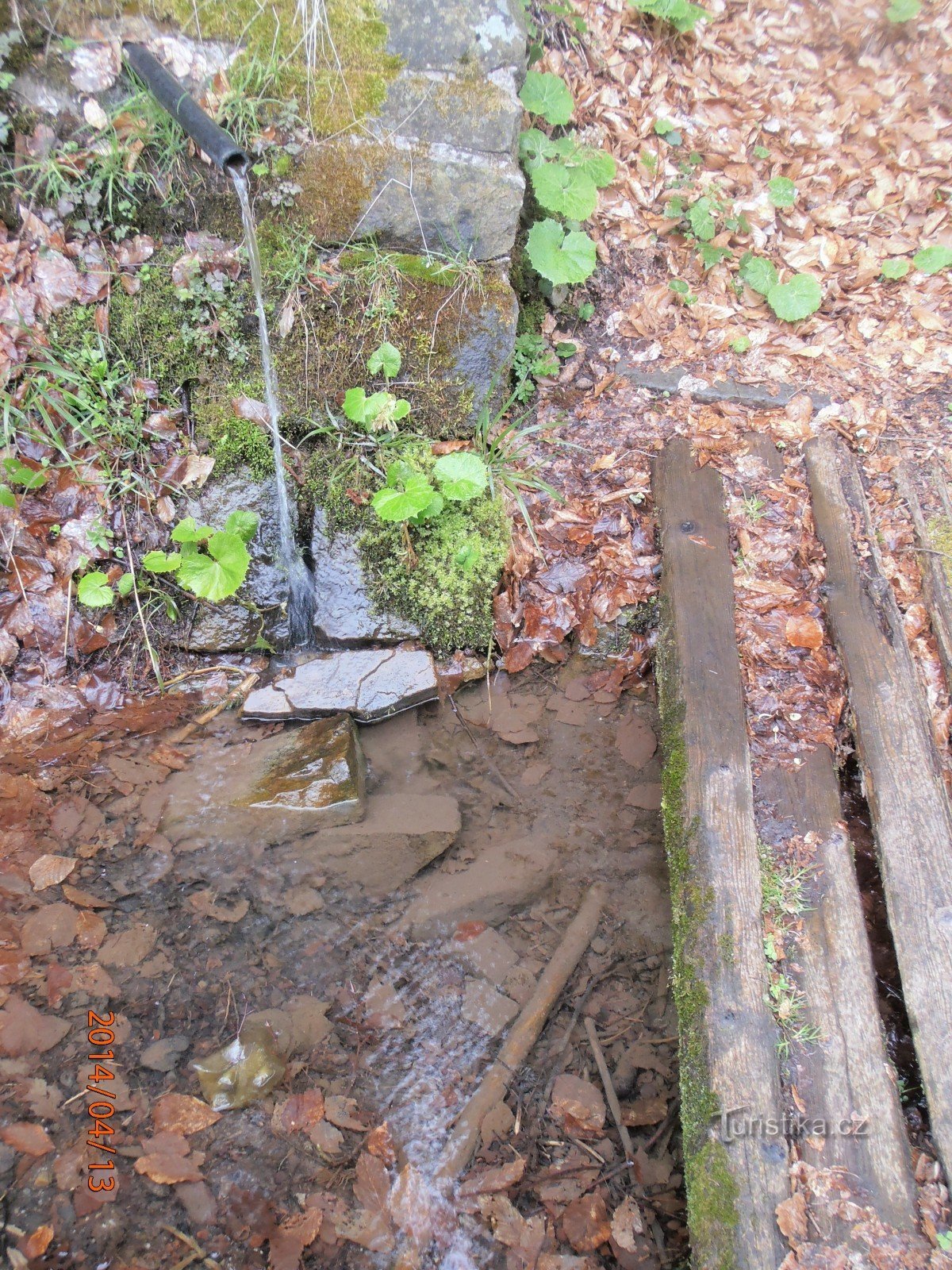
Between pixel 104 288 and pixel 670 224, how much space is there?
284cm

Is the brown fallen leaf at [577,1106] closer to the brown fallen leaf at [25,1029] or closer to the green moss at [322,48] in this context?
the brown fallen leaf at [25,1029]

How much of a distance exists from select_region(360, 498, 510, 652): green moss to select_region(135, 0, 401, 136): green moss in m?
1.81

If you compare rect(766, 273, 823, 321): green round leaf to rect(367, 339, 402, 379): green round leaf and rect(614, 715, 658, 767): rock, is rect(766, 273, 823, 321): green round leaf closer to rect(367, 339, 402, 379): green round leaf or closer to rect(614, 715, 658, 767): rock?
rect(367, 339, 402, 379): green round leaf

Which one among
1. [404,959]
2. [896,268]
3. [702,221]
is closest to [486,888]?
[404,959]

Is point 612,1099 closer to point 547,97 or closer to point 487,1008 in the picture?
point 487,1008

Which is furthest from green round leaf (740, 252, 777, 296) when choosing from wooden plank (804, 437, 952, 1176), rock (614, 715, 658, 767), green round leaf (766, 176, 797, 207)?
rock (614, 715, 658, 767)


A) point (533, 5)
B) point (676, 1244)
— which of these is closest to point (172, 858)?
point (676, 1244)

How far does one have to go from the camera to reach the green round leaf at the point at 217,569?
313 cm

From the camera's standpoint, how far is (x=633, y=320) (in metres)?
4.09

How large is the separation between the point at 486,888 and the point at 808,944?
109 cm

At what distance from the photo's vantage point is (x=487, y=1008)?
99.2 inches

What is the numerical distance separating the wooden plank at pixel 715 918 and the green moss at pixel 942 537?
2.68 ft

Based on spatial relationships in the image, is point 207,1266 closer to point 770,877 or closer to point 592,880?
point 592,880

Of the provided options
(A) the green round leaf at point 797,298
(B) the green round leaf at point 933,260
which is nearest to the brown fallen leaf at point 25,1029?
(A) the green round leaf at point 797,298
